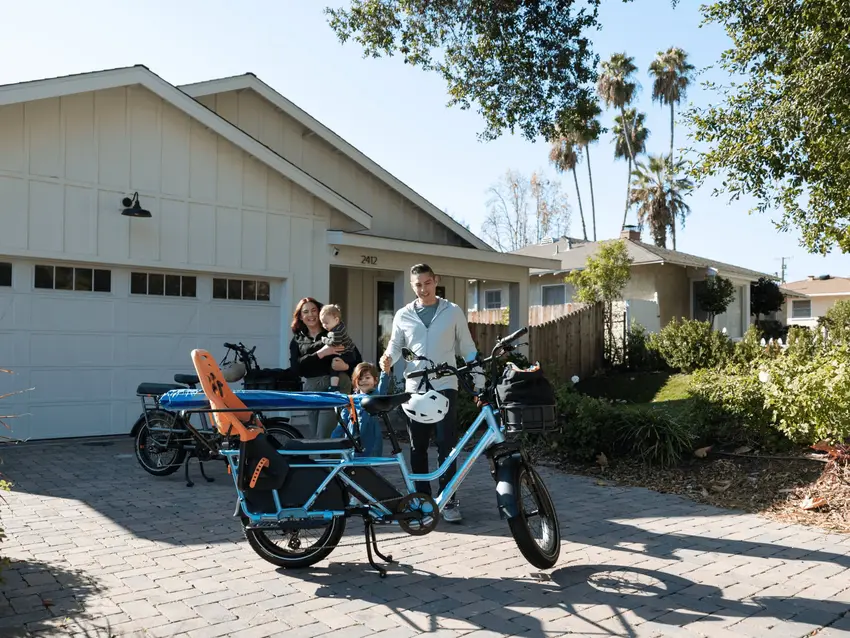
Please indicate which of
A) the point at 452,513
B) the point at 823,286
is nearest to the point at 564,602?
the point at 452,513

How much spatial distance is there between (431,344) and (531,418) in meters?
1.45

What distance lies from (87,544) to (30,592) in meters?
1.03

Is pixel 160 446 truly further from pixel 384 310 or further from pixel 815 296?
pixel 815 296

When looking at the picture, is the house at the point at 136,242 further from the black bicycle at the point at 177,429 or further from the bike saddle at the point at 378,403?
the bike saddle at the point at 378,403

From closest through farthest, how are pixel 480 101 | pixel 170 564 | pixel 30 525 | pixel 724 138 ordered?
pixel 170 564 < pixel 30 525 < pixel 724 138 < pixel 480 101

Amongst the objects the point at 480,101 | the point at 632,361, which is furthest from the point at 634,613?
the point at 632,361

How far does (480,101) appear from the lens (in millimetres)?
14180

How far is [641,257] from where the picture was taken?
84.0 feet

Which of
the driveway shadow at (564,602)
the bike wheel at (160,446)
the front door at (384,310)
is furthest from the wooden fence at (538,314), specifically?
the driveway shadow at (564,602)

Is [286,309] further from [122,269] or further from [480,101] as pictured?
[480,101]

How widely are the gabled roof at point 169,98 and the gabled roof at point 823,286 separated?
134ft

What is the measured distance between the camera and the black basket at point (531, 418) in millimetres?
4781

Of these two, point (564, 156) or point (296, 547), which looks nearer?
point (296, 547)

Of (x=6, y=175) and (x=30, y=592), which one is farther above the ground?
(x=6, y=175)
